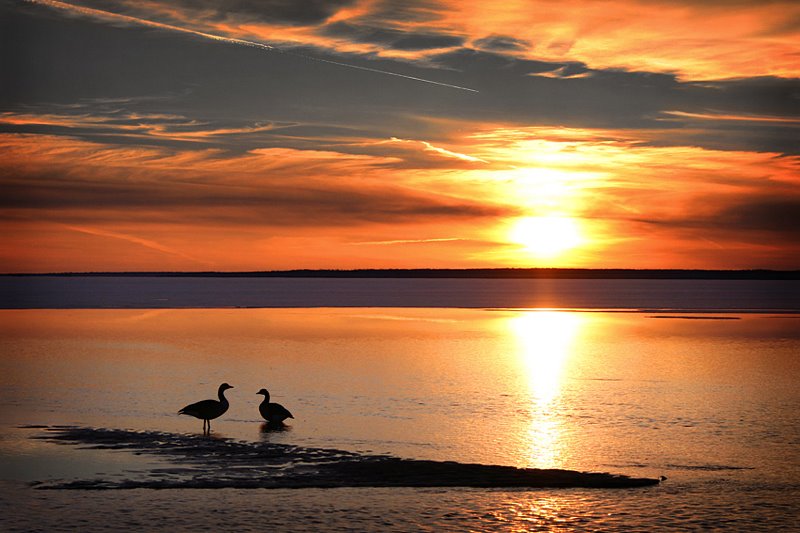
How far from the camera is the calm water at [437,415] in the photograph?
618 inches

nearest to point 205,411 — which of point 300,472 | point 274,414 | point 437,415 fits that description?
point 274,414

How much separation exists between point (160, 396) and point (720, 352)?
25.1 meters

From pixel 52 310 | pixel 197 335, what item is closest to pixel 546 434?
pixel 197 335

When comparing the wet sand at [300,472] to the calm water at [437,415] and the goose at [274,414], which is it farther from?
the goose at [274,414]

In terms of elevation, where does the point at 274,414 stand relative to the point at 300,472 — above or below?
above

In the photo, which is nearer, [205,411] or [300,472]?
[300,472]

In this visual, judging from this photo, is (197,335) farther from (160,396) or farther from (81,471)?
(81,471)

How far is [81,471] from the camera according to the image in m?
18.2

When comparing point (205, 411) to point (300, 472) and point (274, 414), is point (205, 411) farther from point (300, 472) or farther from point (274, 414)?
point (300, 472)

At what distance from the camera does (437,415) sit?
981 inches

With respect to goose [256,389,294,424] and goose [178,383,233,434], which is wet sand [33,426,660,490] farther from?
goose [256,389,294,424]

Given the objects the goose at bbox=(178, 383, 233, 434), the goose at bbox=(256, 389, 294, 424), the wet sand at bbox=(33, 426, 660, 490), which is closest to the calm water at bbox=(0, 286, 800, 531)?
the goose at bbox=(178, 383, 233, 434)

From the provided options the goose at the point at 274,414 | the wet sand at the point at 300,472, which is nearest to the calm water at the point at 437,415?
the wet sand at the point at 300,472

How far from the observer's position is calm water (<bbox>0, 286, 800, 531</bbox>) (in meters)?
15.7
